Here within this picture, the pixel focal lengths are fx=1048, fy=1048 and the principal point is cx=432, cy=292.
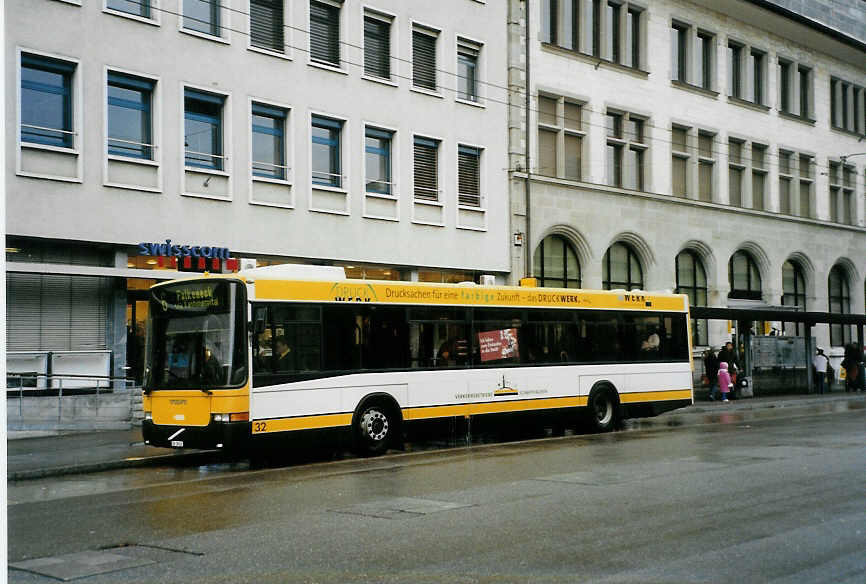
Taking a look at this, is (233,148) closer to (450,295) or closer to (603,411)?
(450,295)

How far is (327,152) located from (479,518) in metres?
18.6

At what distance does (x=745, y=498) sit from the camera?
413 inches

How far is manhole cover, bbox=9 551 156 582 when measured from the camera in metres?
7.35

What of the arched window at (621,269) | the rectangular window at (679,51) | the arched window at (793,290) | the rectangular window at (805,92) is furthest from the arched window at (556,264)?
the rectangular window at (805,92)

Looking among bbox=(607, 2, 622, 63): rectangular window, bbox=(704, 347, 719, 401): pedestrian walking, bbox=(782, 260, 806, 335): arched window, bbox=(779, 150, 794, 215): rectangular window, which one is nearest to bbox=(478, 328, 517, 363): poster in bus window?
bbox=(704, 347, 719, 401): pedestrian walking

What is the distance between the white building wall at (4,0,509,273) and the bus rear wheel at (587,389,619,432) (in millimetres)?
8601

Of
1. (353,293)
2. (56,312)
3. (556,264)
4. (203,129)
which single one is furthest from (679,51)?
(56,312)

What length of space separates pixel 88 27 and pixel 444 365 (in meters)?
10.6

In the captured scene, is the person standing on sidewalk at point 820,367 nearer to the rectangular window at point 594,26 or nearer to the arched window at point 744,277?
the arched window at point 744,277

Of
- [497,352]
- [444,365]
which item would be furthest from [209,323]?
[497,352]

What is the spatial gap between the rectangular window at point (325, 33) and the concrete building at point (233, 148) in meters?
0.04

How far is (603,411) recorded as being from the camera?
70.0 ft

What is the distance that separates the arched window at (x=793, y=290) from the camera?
142ft

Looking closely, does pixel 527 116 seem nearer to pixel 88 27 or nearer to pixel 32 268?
pixel 88 27
